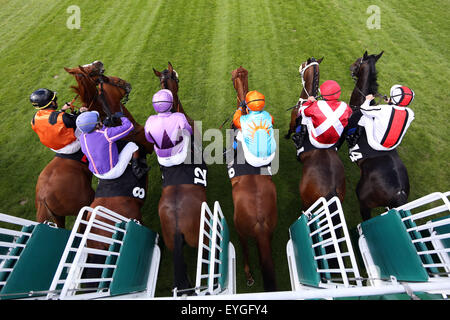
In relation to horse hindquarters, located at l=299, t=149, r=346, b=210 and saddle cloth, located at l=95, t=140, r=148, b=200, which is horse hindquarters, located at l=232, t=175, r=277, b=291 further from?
saddle cloth, located at l=95, t=140, r=148, b=200

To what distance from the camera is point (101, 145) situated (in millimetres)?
2457

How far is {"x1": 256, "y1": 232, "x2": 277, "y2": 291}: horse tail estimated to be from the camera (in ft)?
7.46

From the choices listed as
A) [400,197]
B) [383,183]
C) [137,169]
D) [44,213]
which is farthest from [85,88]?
[400,197]

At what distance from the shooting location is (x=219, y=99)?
481 centimetres

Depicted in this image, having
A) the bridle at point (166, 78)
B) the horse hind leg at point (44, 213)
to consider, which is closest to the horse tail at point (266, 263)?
the bridle at point (166, 78)

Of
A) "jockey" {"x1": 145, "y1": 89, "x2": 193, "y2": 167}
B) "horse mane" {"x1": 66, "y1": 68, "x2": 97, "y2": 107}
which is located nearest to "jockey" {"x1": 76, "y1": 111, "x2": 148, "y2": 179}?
"jockey" {"x1": 145, "y1": 89, "x2": 193, "y2": 167}

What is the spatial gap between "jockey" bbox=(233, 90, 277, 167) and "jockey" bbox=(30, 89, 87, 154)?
2.36 metres

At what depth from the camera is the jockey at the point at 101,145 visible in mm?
2393

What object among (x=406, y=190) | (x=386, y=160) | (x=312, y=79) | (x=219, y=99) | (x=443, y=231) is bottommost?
(x=443, y=231)

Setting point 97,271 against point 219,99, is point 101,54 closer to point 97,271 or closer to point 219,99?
point 219,99

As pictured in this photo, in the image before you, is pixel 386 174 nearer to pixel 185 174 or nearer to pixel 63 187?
pixel 185 174

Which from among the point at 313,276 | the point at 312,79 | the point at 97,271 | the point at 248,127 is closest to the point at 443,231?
the point at 313,276

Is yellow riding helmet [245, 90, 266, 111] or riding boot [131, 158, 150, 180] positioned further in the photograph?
riding boot [131, 158, 150, 180]

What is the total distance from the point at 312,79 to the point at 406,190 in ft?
7.03
